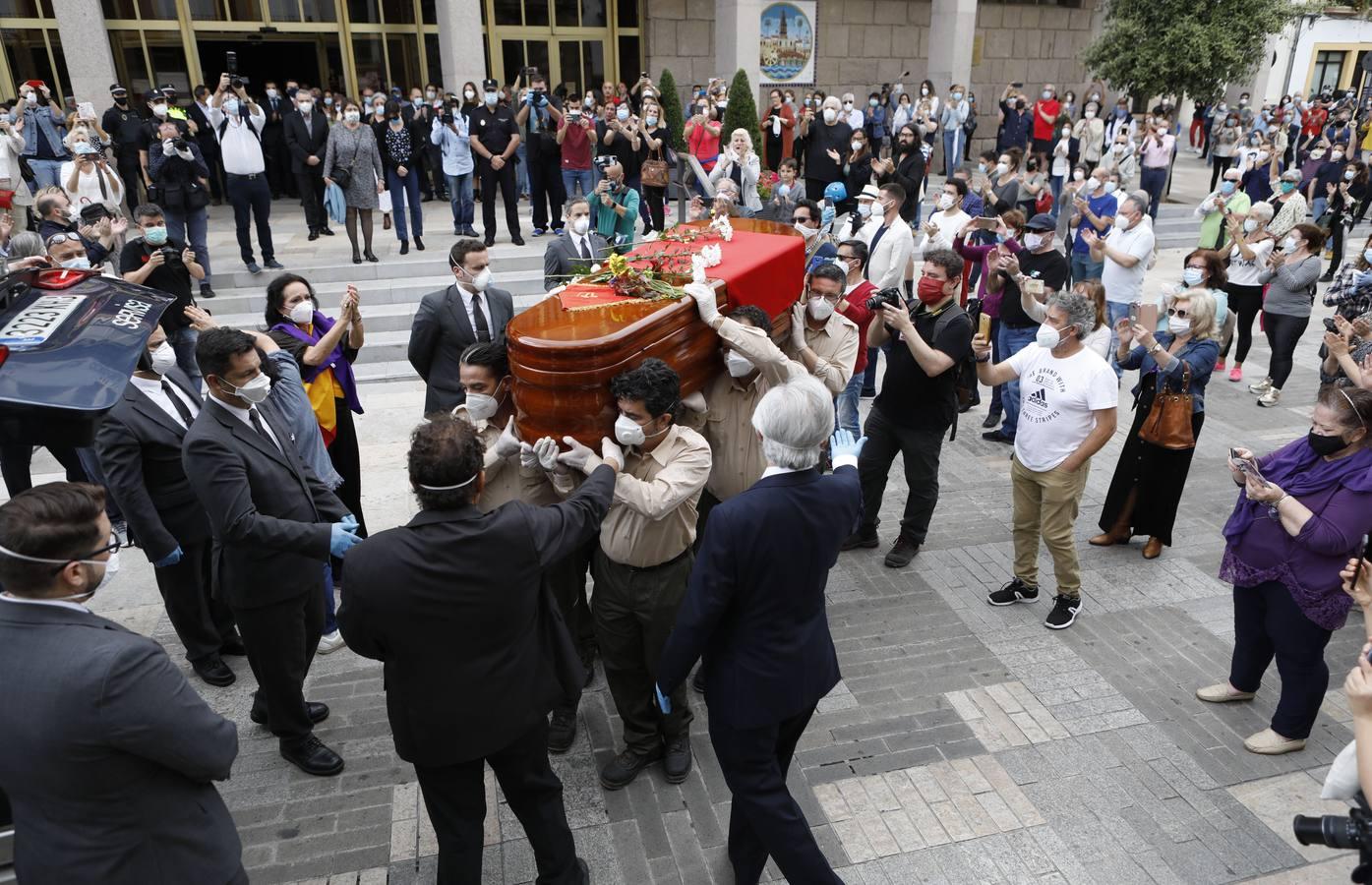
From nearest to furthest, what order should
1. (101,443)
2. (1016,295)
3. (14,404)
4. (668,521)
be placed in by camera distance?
(14,404) → (668,521) → (101,443) → (1016,295)

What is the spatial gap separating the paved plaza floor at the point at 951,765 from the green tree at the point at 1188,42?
14666 mm

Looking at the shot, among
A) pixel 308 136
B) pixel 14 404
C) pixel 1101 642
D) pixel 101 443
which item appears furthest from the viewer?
pixel 308 136

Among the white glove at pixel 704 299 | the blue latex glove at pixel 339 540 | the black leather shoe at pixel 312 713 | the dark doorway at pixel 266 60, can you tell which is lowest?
the black leather shoe at pixel 312 713

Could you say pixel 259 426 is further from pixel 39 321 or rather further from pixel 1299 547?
pixel 1299 547

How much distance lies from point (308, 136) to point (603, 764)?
1037cm

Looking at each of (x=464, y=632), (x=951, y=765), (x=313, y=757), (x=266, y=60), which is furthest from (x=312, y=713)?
(x=266, y=60)

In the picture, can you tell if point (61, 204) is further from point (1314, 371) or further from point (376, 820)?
point (1314, 371)

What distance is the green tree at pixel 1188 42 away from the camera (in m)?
16.2

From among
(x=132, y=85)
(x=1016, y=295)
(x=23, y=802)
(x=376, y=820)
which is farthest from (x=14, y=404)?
(x=132, y=85)

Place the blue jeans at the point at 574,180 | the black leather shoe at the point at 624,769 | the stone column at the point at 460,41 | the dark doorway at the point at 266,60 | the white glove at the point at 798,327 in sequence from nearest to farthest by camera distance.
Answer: the black leather shoe at the point at 624,769 → the white glove at the point at 798,327 → the blue jeans at the point at 574,180 → the stone column at the point at 460,41 → the dark doorway at the point at 266,60

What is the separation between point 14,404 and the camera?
263cm

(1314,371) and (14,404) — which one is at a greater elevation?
(14,404)

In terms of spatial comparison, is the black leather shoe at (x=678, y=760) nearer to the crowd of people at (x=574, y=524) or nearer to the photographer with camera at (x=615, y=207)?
the crowd of people at (x=574, y=524)

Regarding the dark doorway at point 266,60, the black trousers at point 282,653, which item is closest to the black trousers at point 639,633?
the black trousers at point 282,653
